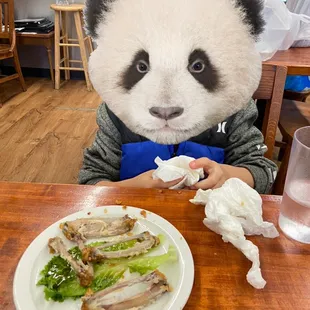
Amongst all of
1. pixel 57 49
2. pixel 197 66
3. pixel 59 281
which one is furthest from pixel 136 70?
pixel 57 49

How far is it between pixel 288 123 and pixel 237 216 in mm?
1004

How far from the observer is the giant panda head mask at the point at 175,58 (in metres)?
0.71

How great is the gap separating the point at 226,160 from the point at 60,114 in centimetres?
183

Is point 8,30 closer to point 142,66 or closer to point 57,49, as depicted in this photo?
point 57,49

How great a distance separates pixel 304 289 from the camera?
445mm

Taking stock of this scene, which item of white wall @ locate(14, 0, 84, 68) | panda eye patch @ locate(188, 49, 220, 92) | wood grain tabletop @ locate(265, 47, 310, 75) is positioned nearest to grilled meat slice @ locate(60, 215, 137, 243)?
panda eye patch @ locate(188, 49, 220, 92)

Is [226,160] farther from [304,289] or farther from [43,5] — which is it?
[43,5]

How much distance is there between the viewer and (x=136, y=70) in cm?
75

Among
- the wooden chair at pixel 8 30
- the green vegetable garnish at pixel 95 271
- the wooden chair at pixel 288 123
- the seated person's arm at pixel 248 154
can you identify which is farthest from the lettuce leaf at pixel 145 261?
the wooden chair at pixel 8 30

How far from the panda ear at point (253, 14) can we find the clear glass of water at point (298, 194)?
0.31m

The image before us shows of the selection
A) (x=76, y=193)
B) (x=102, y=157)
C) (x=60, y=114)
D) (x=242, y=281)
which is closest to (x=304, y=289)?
(x=242, y=281)

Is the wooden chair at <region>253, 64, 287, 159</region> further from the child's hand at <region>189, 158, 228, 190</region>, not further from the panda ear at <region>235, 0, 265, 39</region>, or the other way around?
the child's hand at <region>189, 158, 228, 190</region>

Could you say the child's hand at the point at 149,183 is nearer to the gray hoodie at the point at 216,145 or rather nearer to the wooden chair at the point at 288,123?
the gray hoodie at the point at 216,145

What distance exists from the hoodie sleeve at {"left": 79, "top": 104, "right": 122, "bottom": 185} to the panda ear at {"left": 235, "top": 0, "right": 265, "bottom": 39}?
39 centimetres
